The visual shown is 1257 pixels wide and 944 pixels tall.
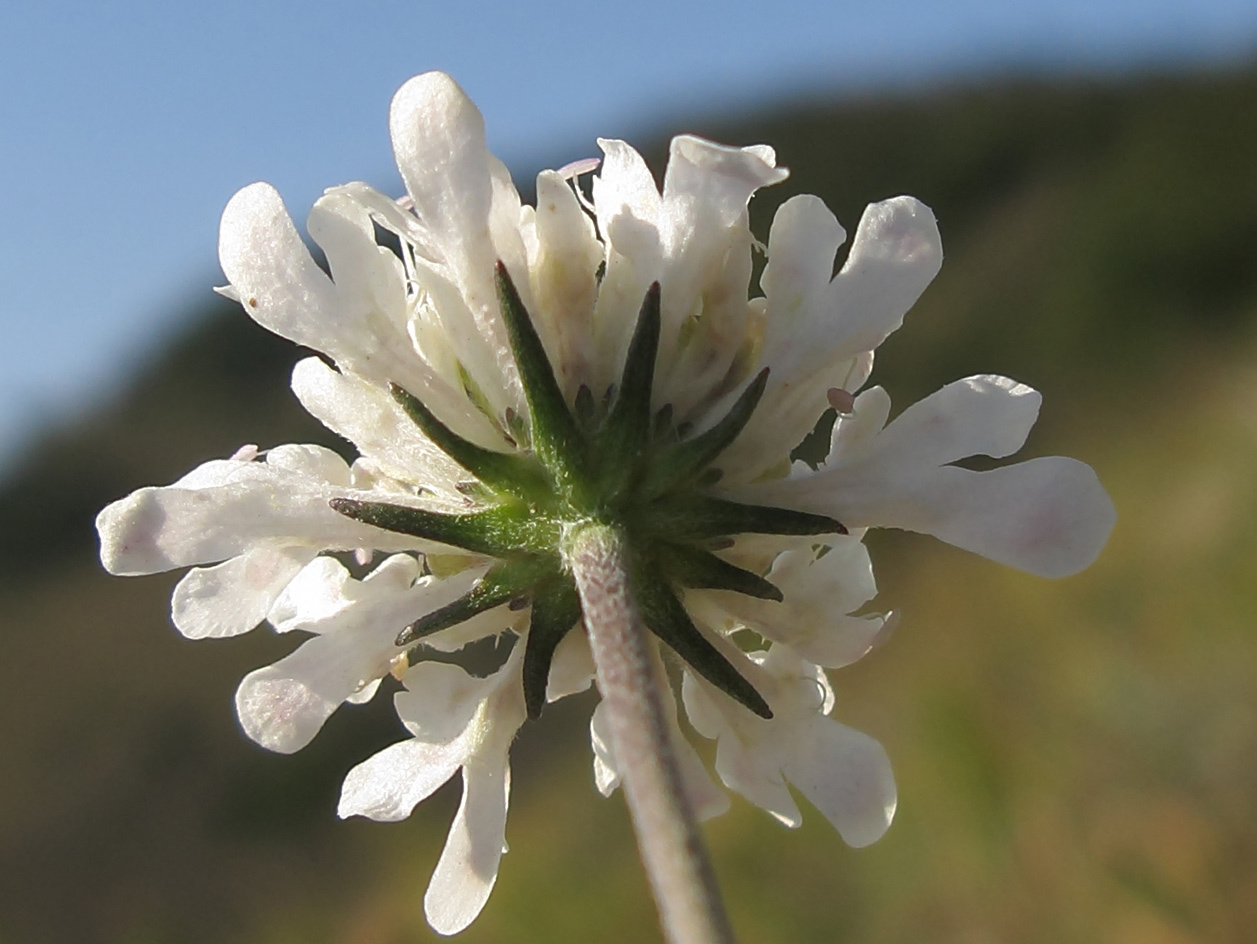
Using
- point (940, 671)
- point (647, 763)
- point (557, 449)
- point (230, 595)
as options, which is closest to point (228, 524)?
point (230, 595)

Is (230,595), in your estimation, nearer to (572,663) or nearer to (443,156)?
(572,663)

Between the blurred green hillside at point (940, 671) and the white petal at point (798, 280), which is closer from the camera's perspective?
the white petal at point (798, 280)

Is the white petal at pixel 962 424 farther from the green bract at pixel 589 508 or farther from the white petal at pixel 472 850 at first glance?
the white petal at pixel 472 850

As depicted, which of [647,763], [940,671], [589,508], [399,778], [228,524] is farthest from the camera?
[940,671]

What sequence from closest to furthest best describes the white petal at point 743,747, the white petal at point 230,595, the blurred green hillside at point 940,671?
the white petal at point 230,595 < the white petal at point 743,747 < the blurred green hillside at point 940,671

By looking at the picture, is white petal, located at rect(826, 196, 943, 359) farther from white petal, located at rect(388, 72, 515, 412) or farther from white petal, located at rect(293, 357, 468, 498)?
white petal, located at rect(293, 357, 468, 498)

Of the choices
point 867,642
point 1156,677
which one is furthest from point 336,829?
point 867,642

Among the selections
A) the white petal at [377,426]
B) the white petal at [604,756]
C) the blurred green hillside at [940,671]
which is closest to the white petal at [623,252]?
the white petal at [377,426]
